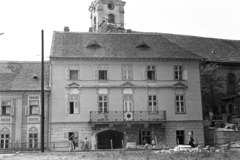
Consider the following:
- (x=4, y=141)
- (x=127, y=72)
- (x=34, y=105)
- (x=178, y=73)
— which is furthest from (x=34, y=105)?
(x=178, y=73)

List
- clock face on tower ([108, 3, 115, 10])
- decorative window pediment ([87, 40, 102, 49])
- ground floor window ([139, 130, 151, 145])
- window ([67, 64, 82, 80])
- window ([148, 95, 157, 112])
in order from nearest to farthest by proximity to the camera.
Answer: ground floor window ([139, 130, 151, 145])
window ([67, 64, 82, 80])
window ([148, 95, 157, 112])
decorative window pediment ([87, 40, 102, 49])
clock face on tower ([108, 3, 115, 10])

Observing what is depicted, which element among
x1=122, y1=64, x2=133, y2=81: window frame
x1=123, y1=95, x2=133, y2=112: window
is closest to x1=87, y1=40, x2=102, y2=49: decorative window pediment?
x1=122, y1=64, x2=133, y2=81: window frame

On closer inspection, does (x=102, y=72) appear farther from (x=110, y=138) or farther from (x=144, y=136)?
(x=144, y=136)

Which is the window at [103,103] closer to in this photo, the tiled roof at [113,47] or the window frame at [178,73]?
the tiled roof at [113,47]

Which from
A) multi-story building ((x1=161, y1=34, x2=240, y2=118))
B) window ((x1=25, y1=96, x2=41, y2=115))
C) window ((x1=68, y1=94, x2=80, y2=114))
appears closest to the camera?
window ((x1=68, y1=94, x2=80, y2=114))

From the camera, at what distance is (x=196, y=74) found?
41.4 m

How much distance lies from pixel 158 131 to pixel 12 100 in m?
14.1

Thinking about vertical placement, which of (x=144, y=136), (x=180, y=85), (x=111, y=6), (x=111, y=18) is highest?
(x=111, y=6)

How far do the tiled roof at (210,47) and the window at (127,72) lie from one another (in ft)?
64.3

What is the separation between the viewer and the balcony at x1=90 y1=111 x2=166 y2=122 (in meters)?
38.4

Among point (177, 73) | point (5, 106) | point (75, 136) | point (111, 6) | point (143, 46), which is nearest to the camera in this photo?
point (75, 136)

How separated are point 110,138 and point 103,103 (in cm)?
343

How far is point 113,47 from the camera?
136 feet

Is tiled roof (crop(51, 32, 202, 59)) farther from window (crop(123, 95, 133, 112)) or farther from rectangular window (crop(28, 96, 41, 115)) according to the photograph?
rectangular window (crop(28, 96, 41, 115))
